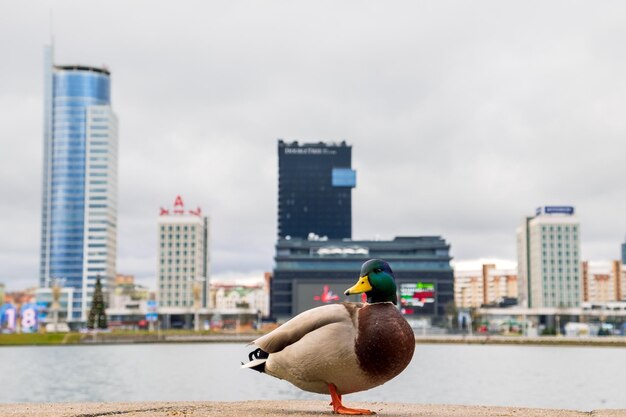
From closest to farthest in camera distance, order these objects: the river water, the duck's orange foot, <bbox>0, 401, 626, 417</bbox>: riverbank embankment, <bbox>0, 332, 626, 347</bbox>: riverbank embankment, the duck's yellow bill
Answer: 1. the duck's yellow bill
2. the duck's orange foot
3. <bbox>0, 401, 626, 417</bbox>: riverbank embankment
4. the river water
5. <bbox>0, 332, 626, 347</bbox>: riverbank embankment

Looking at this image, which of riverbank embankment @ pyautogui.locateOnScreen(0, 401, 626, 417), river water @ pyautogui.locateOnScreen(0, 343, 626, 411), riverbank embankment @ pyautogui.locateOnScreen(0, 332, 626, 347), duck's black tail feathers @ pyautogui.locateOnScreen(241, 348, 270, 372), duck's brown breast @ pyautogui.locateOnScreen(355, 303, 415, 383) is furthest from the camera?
riverbank embankment @ pyautogui.locateOnScreen(0, 332, 626, 347)

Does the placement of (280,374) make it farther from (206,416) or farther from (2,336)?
(2,336)

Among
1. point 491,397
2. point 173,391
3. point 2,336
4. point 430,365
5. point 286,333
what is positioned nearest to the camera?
point 286,333

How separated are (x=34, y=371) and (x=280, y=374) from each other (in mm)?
67943

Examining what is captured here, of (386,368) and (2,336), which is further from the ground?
(386,368)

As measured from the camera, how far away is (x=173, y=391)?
183 feet

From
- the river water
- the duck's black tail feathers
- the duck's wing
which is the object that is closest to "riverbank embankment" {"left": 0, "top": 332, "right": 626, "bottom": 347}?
the river water

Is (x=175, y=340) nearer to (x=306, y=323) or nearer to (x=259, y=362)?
(x=259, y=362)

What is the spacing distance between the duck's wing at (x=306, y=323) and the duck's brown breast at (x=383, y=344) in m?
0.45

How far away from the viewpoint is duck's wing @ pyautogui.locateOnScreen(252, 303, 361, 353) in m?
15.3

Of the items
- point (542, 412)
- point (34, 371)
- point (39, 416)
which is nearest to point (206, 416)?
point (39, 416)

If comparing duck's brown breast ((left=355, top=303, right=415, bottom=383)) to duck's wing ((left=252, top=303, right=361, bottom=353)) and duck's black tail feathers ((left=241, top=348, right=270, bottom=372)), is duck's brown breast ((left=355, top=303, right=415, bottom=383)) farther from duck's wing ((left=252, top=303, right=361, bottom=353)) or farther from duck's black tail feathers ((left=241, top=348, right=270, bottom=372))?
duck's black tail feathers ((left=241, top=348, right=270, bottom=372))

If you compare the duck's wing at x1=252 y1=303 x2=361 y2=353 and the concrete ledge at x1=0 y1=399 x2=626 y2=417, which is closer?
the duck's wing at x1=252 y1=303 x2=361 y2=353

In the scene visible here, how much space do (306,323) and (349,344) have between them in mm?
1050
